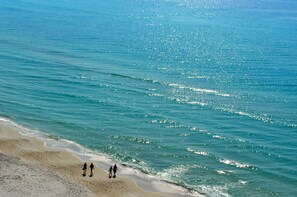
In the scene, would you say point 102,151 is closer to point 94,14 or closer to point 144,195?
point 144,195

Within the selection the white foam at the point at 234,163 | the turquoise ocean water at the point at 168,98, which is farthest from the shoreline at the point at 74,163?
the white foam at the point at 234,163

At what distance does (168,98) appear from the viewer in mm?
78375

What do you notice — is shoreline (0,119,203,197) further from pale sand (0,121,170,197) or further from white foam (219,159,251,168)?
white foam (219,159,251,168)

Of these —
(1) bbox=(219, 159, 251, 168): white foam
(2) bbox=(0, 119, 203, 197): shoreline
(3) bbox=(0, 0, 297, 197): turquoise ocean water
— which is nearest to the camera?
(2) bbox=(0, 119, 203, 197): shoreline

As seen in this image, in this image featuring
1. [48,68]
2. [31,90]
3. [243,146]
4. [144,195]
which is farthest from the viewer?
[48,68]

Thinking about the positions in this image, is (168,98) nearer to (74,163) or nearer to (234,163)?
(234,163)

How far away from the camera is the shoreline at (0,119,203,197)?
5062 cm

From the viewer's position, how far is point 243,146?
62.7 metres

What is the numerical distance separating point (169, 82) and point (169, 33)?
5772cm

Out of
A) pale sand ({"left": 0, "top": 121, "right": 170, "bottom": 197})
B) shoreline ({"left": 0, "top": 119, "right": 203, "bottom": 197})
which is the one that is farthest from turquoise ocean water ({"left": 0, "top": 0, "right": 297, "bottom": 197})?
pale sand ({"left": 0, "top": 121, "right": 170, "bottom": 197})

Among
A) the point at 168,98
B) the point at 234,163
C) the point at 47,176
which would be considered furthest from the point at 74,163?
the point at 168,98

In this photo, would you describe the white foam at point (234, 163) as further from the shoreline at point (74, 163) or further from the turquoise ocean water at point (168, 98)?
the shoreline at point (74, 163)

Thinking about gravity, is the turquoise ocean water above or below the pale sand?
above

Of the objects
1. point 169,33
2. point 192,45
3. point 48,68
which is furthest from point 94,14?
point 48,68
